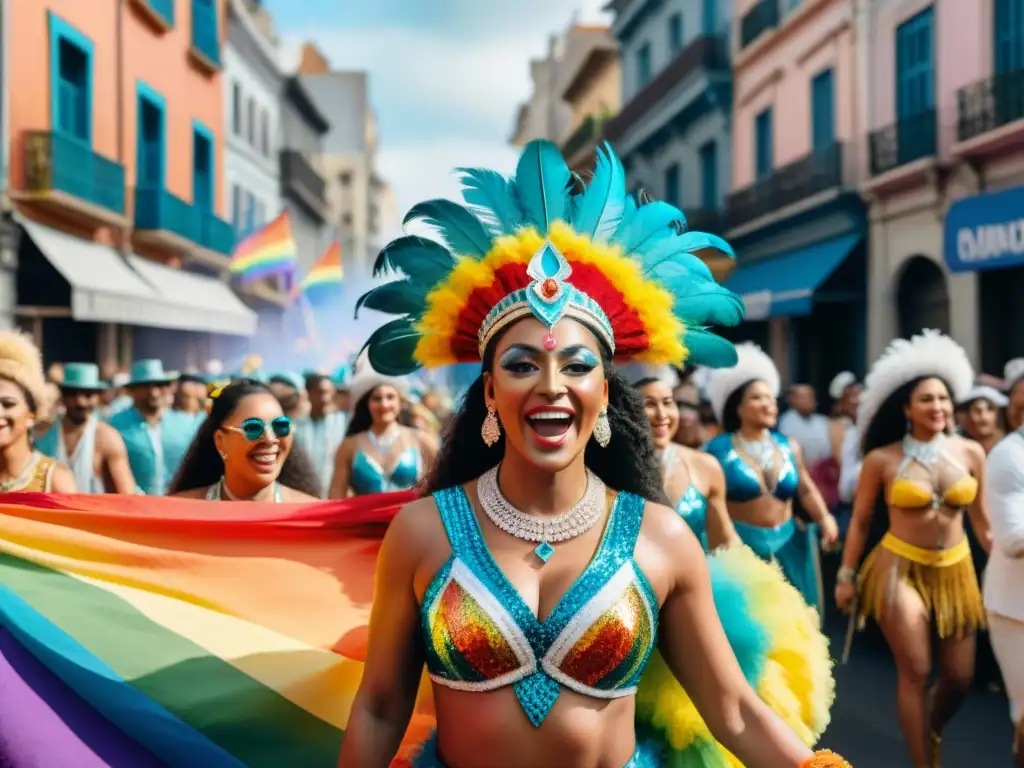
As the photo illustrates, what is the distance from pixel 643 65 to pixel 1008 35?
67.8 feet

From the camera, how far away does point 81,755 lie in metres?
3.50

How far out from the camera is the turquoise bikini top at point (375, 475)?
831 cm

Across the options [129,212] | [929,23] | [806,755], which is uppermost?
[929,23]

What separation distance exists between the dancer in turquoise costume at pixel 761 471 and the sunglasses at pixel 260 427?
350cm

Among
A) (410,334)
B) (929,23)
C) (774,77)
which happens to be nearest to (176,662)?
(410,334)

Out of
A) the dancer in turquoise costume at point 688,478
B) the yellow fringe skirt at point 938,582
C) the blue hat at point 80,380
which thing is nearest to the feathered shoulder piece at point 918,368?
the yellow fringe skirt at point 938,582

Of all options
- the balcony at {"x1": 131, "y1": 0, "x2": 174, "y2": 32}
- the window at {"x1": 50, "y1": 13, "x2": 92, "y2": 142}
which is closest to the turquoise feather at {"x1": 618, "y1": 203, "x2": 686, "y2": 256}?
the window at {"x1": 50, "y1": 13, "x2": 92, "y2": 142}

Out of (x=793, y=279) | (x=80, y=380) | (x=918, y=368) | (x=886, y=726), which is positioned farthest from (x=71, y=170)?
(x=886, y=726)

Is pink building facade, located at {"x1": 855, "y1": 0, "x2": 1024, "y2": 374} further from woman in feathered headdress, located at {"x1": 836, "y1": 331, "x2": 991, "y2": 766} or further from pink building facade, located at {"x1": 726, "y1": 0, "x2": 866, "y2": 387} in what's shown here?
woman in feathered headdress, located at {"x1": 836, "y1": 331, "x2": 991, "y2": 766}

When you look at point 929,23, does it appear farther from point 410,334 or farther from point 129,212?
point 410,334

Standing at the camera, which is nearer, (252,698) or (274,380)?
(252,698)

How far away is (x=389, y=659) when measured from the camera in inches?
110

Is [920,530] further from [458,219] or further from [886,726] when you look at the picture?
[458,219]

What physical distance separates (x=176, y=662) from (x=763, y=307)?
67.0 feet
